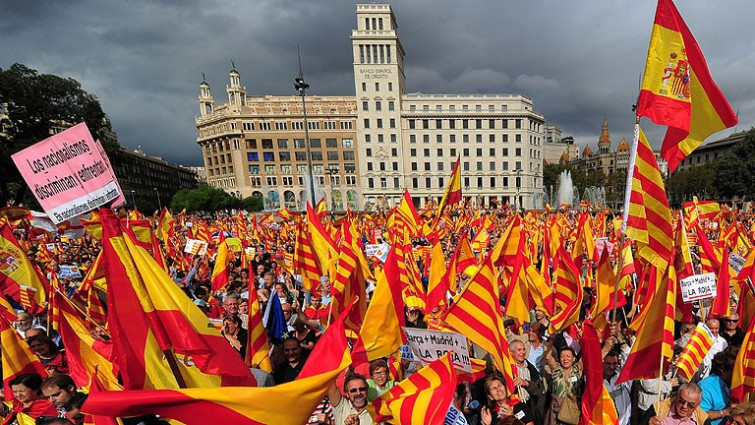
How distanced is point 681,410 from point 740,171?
48.5 m

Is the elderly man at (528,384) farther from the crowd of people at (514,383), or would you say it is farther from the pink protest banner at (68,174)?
the pink protest banner at (68,174)

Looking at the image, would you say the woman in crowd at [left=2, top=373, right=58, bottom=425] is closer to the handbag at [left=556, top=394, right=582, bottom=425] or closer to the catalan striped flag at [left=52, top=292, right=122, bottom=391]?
the catalan striped flag at [left=52, top=292, right=122, bottom=391]

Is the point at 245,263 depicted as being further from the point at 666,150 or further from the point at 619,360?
the point at 666,150

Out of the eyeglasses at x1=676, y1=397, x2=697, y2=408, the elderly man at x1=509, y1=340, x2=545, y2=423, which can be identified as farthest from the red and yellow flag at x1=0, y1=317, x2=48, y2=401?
the eyeglasses at x1=676, y1=397, x2=697, y2=408

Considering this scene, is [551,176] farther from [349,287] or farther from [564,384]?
[564,384]

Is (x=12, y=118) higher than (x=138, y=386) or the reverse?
higher

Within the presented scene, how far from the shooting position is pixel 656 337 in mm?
3018

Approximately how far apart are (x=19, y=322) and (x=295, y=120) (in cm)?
6350

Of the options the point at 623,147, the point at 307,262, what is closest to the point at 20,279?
the point at 307,262

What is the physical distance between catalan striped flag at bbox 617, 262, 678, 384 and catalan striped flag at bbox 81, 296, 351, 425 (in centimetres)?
277

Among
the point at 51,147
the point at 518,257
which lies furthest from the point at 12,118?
the point at 518,257

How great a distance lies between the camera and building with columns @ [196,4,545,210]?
5791 centimetres

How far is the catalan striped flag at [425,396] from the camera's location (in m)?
2.63

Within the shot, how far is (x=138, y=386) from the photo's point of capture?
8.03ft
